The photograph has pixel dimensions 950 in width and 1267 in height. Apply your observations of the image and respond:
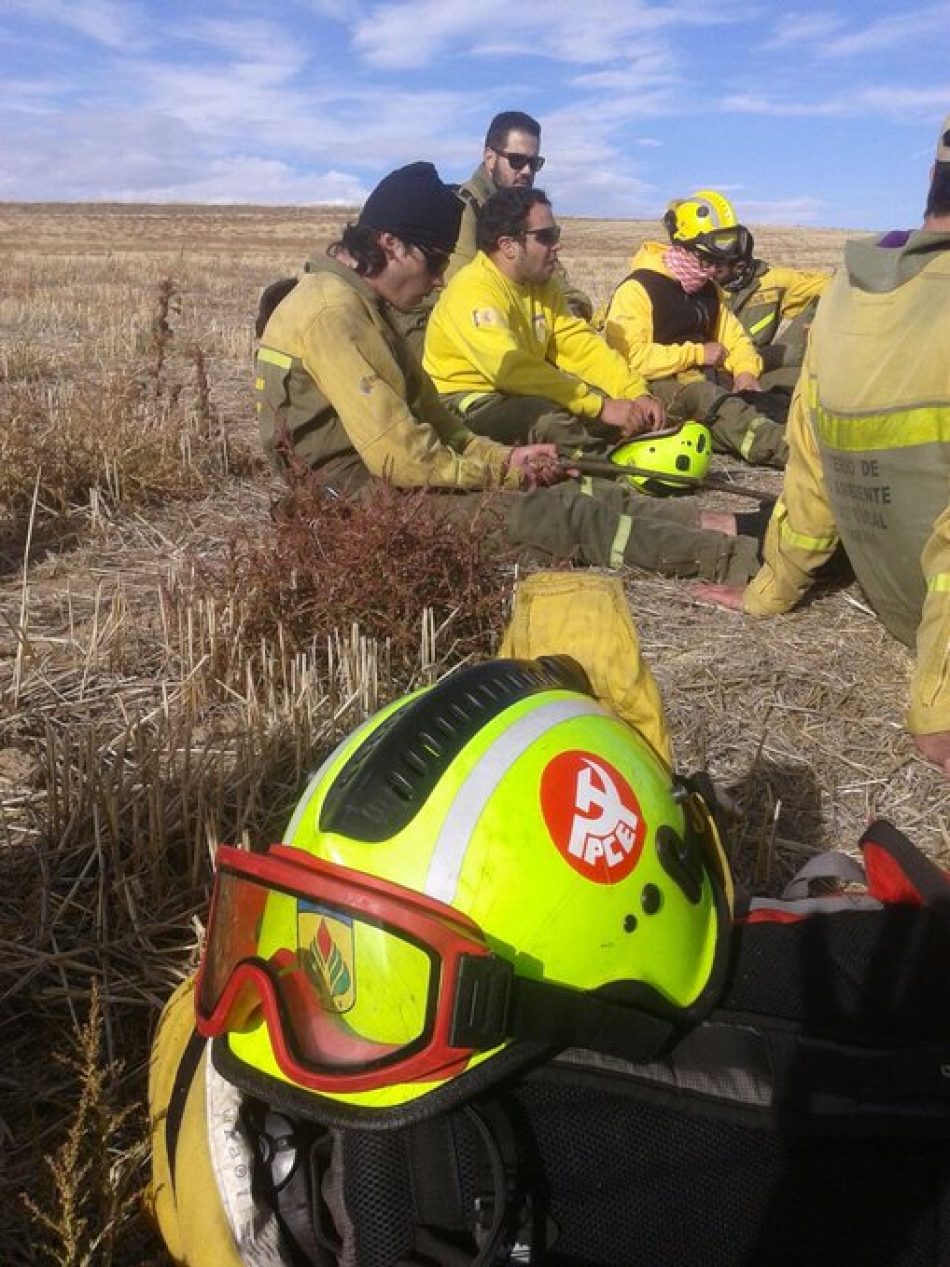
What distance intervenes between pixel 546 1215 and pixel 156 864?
140 centimetres

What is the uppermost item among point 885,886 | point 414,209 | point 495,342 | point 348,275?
point 414,209

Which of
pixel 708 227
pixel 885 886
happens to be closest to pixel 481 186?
pixel 708 227

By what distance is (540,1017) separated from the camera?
1563 millimetres

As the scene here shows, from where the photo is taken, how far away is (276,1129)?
1.69 metres

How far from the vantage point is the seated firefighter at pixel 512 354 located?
21.4ft

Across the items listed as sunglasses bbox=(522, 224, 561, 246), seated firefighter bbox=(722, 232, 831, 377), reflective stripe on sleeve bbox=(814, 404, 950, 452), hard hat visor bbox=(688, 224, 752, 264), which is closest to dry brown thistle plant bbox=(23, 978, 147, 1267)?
reflective stripe on sleeve bbox=(814, 404, 950, 452)

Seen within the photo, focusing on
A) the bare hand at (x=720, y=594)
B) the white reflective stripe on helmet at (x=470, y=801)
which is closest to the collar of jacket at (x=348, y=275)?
the bare hand at (x=720, y=594)

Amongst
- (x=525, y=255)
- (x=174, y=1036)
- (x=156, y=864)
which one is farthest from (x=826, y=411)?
(x=525, y=255)

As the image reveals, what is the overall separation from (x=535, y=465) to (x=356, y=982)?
4093 millimetres

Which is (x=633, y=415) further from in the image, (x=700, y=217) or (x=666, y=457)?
(x=700, y=217)

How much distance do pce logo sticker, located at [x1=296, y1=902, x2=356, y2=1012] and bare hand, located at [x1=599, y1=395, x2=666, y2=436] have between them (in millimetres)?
5554

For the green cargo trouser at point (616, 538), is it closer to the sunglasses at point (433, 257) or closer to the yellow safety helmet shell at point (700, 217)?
the sunglasses at point (433, 257)

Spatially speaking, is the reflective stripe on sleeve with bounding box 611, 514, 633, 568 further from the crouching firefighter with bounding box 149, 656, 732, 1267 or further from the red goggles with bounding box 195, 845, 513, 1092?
the red goggles with bounding box 195, 845, 513, 1092

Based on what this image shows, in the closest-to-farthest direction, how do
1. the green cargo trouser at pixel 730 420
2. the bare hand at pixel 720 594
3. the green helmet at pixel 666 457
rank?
the bare hand at pixel 720 594
the green helmet at pixel 666 457
the green cargo trouser at pixel 730 420
